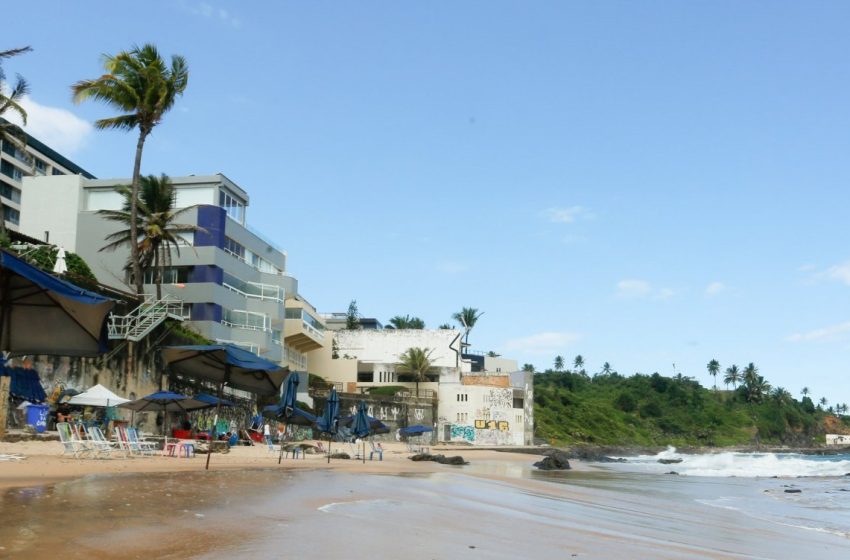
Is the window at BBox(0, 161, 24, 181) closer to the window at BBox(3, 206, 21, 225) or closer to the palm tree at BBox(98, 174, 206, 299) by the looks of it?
the window at BBox(3, 206, 21, 225)

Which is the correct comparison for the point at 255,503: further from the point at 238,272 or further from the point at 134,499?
the point at 238,272

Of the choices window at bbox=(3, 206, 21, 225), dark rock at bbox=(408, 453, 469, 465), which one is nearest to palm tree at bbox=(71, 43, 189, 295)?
dark rock at bbox=(408, 453, 469, 465)

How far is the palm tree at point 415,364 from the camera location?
242 ft

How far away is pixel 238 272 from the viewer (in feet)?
163

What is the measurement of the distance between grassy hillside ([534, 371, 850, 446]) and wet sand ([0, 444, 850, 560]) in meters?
Answer: 69.8

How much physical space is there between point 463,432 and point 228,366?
50.9 meters

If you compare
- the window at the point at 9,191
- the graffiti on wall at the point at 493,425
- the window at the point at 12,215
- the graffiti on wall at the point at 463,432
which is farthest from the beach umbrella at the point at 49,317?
the window at the point at 9,191

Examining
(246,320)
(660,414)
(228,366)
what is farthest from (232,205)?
(660,414)

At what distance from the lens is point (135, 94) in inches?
1452

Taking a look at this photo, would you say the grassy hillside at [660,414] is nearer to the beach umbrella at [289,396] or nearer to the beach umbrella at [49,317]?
the beach umbrella at [289,396]

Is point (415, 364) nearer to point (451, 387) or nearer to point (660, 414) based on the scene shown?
point (451, 387)

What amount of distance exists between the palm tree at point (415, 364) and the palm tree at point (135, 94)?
38562 millimetres

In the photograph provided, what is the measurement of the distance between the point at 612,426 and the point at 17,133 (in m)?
82.1

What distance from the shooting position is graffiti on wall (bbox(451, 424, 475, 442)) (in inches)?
2667
